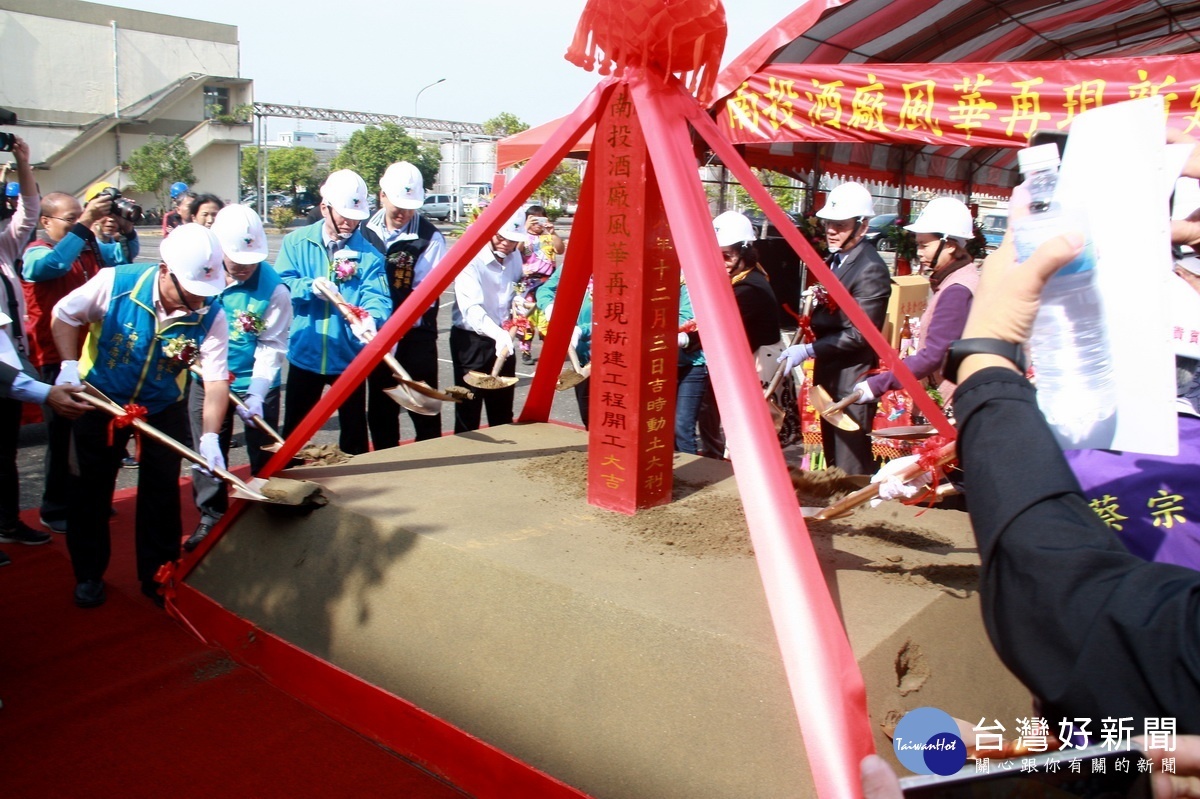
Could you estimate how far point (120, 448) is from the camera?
134 inches

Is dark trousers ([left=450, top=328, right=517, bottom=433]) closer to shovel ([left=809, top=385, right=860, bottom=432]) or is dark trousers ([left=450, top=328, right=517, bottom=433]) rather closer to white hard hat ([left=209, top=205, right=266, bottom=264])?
white hard hat ([left=209, top=205, right=266, bottom=264])

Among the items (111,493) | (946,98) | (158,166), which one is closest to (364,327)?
(111,493)

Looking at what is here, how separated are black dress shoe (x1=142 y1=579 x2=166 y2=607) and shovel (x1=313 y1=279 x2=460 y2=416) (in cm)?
118

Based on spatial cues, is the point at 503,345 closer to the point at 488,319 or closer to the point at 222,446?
the point at 488,319

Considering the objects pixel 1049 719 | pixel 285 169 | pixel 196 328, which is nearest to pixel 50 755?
pixel 196 328

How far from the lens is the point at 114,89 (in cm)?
3158

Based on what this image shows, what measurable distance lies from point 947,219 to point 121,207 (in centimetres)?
492

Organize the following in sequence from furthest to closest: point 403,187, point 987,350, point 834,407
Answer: point 403,187 < point 834,407 < point 987,350

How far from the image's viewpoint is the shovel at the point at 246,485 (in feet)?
9.85

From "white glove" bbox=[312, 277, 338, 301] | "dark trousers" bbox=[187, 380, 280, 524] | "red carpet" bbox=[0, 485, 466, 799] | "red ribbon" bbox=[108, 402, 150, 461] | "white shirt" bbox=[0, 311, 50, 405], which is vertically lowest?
"red carpet" bbox=[0, 485, 466, 799]

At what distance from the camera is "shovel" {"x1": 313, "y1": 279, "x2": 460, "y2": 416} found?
12.7 ft

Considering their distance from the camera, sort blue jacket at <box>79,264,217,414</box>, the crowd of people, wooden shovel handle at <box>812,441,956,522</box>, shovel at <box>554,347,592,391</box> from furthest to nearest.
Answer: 1. shovel at <box>554,347,592,391</box>
2. blue jacket at <box>79,264,217,414</box>
3. wooden shovel handle at <box>812,441,956,522</box>
4. the crowd of people

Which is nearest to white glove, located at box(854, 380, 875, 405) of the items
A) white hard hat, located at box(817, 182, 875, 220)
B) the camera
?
white hard hat, located at box(817, 182, 875, 220)

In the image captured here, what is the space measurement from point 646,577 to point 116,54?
35782mm
